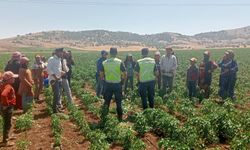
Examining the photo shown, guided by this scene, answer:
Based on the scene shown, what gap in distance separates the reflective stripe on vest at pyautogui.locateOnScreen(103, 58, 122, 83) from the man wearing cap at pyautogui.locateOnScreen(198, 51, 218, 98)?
190 inches

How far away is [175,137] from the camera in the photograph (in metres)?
9.00

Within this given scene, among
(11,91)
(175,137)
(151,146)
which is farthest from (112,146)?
Answer: (11,91)

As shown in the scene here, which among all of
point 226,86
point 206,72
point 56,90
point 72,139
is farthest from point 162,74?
point 72,139

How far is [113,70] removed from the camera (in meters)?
11.1

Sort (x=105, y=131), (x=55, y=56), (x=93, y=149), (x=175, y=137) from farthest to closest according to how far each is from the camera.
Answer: (x=55, y=56), (x=105, y=131), (x=175, y=137), (x=93, y=149)

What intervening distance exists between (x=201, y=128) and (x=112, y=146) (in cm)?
210

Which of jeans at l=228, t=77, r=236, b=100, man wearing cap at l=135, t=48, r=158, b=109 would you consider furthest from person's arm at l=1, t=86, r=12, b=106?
jeans at l=228, t=77, r=236, b=100

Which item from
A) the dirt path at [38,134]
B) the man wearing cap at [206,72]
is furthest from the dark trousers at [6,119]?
the man wearing cap at [206,72]

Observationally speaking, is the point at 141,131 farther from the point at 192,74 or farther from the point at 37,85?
the point at 37,85

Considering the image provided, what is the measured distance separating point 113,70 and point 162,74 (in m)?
4.76

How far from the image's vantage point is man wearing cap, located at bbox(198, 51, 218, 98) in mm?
14945

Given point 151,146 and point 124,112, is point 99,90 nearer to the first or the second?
point 124,112

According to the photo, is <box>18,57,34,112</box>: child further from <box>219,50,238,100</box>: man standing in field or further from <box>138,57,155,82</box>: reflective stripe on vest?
<box>219,50,238,100</box>: man standing in field

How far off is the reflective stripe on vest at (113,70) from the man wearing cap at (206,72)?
4815 mm
